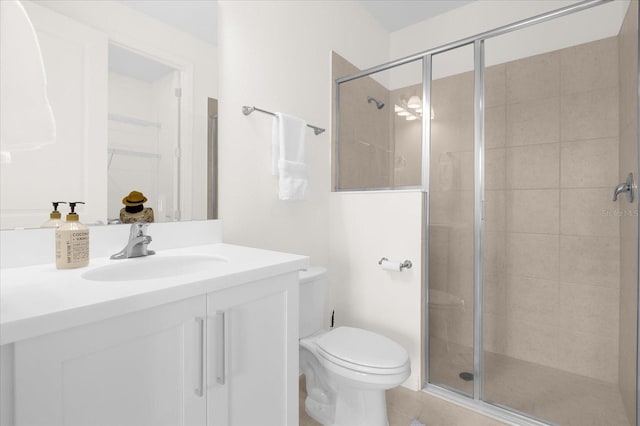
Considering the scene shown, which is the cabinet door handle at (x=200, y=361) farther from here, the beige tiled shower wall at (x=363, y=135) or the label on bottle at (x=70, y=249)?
the beige tiled shower wall at (x=363, y=135)

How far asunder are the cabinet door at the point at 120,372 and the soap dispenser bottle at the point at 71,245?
0.39 metres

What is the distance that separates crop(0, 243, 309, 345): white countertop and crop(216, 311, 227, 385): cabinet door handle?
0.08 m

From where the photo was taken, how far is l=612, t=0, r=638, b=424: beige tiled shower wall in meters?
1.32

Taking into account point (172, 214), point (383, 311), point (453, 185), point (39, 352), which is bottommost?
point (383, 311)

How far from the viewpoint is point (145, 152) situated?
4.11 ft

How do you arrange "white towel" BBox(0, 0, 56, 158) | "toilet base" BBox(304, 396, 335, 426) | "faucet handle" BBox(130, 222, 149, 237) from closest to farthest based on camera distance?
"white towel" BBox(0, 0, 56, 158) → "faucet handle" BBox(130, 222, 149, 237) → "toilet base" BBox(304, 396, 335, 426)

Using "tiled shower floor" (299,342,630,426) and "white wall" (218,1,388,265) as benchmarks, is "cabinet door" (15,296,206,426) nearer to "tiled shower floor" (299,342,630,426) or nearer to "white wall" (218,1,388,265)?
"white wall" (218,1,388,265)

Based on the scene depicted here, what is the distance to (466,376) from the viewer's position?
5.60 ft

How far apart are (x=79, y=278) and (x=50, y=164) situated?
434 millimetres

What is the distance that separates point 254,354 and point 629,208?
64.7 inches

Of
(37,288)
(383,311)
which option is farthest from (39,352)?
(383,311)

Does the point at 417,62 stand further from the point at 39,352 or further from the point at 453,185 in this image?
the point at 39,352

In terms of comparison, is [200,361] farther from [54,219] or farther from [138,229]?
[54,219]

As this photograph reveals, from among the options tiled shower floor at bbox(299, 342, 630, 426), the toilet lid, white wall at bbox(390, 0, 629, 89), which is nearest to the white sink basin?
the toilet lid
